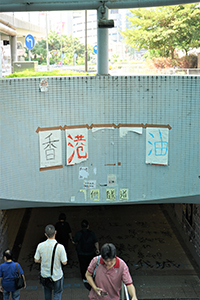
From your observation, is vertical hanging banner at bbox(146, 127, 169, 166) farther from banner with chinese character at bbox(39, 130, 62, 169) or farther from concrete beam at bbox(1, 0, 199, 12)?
concrete beam at bbox(1, 0, 199, 12)

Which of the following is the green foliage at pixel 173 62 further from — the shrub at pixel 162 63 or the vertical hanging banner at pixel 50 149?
the vertical hanging banner at pixel 50 149

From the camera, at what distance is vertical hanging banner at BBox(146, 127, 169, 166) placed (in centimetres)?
→ 590

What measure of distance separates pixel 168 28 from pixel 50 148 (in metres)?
22.8

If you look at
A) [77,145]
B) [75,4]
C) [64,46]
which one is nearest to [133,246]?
[77,145]

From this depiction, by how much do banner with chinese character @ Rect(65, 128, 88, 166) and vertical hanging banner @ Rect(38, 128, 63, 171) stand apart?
0.52 feet

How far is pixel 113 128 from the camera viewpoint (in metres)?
5.90

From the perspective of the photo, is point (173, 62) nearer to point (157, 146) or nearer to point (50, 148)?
point (157, 146)

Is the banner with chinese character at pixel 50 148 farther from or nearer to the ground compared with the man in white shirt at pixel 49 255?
farther from the ground

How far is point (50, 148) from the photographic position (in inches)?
230

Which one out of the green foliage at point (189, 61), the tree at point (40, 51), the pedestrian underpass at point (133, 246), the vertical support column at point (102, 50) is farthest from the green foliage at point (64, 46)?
the vertical support column at point (102, 50)

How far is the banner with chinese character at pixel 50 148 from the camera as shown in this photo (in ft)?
19.0

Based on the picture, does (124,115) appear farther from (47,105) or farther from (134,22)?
(134,22)

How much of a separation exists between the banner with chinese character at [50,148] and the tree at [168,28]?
21.4 meters

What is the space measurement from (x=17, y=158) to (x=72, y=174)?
1.00 m
